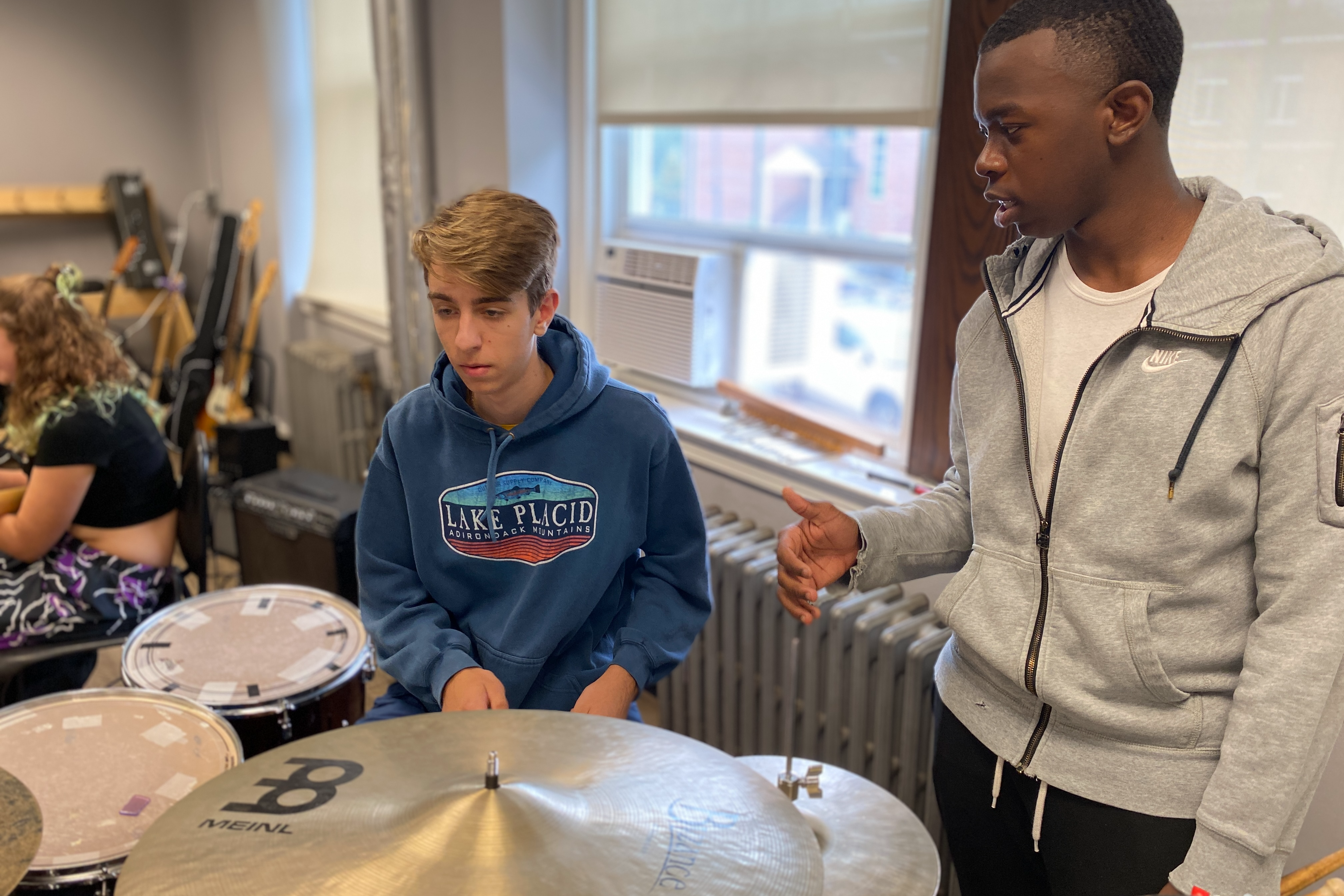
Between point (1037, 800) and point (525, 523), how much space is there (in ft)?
2.26

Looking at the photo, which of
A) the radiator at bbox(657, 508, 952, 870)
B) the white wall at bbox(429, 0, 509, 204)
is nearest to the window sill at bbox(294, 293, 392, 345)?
the white wall at bbox(429, 0, 509, 204)

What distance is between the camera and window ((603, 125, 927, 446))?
7.09 feet

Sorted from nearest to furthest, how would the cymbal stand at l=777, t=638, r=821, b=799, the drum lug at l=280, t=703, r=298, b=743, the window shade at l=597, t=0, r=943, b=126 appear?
the cymbal stand at l=777, t=638, r=821, b=799 → the drum lug at l=280, t=703, r=298, b=743 → the window shade at l=597, t=0, r=943, b=126

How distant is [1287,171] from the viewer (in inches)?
55.2

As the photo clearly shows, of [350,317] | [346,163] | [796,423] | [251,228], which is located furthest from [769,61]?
[251,228]

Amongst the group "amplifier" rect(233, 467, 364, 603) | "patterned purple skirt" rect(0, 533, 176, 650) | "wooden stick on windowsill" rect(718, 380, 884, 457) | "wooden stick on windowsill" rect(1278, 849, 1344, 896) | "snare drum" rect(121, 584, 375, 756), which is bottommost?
"amplifier" rect(233, 467, 364, 603)

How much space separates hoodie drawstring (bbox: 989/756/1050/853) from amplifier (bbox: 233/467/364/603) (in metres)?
2.02

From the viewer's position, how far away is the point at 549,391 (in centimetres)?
130

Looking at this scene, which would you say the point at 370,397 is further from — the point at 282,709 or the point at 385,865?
the point at 385,865

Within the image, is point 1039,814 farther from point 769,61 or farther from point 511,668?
point 769,61

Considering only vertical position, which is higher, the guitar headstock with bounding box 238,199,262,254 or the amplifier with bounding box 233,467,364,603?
the guitar headstock with bounding box 238,199,262,254

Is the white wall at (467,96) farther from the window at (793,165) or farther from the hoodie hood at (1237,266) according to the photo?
the hoodie hood at (1237,266)

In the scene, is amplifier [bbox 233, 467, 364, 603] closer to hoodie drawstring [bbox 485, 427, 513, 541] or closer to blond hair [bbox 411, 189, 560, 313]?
hoodie drawstring [bbox 485, 427, 513, 541]

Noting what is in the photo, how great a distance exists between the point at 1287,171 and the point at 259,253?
14.2 feet
